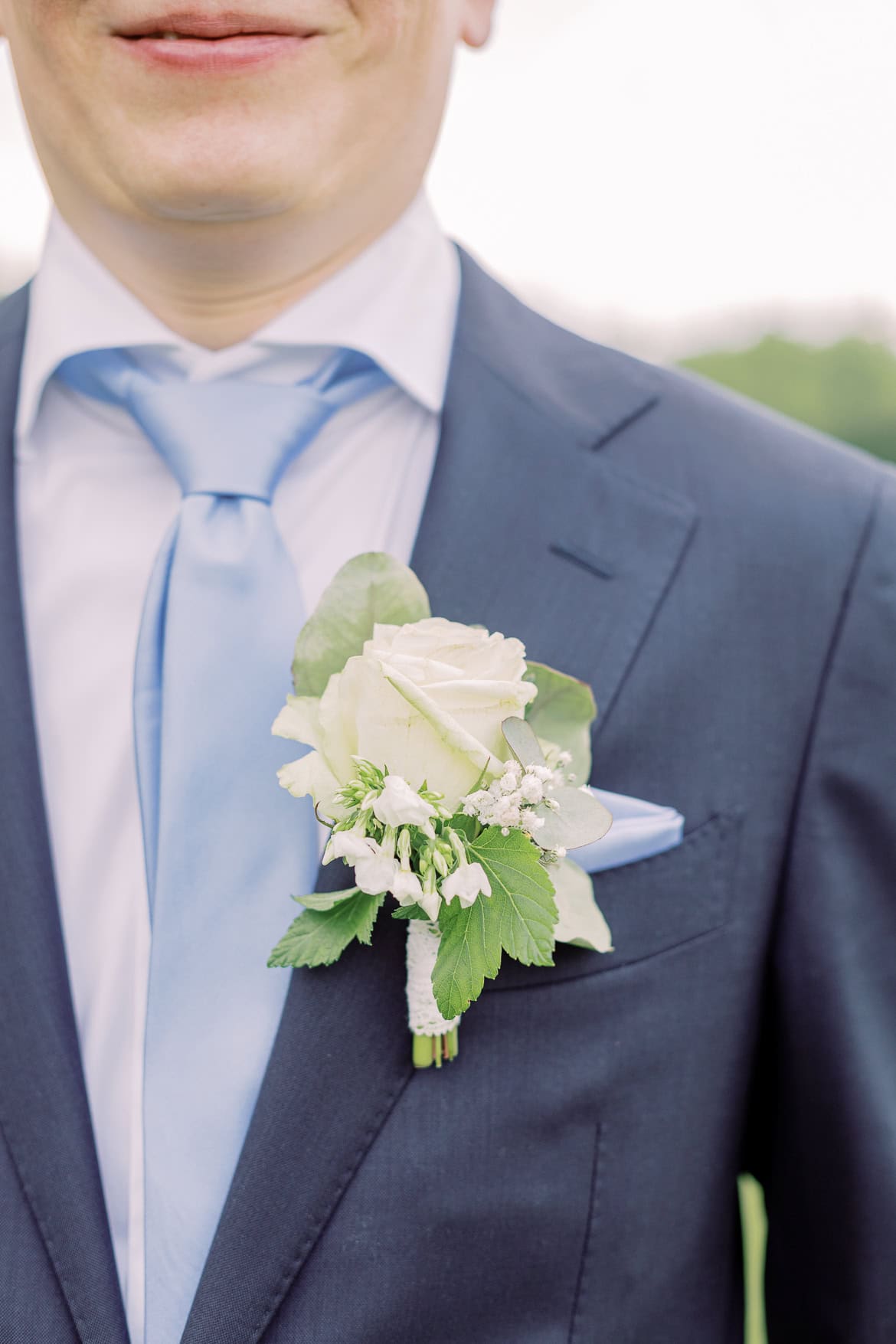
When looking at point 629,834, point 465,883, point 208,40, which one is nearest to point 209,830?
point 465,883

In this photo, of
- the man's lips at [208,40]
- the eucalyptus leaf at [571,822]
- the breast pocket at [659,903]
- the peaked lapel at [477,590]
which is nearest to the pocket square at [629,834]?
→ the breast pocket at [659,903]

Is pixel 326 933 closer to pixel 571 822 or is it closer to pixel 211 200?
pixel 571 822

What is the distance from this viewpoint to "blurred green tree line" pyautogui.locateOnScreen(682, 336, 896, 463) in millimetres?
56531

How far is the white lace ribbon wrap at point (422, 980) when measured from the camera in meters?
1.60

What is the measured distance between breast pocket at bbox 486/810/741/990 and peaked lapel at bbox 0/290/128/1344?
556mm

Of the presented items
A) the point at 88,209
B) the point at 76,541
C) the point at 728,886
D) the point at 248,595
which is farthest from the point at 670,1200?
the point at 88,209

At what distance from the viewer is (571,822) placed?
1.47 metres

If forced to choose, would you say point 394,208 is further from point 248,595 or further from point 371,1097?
point 371,1097

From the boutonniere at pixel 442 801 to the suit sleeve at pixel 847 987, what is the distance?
55 centimetres

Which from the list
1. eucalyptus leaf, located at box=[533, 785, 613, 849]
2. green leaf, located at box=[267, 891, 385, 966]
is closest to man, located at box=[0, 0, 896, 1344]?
green leaf, located at box=[267, 891, 385, 966]

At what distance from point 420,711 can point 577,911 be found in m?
0.38

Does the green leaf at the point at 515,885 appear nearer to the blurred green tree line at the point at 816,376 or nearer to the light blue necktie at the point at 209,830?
the light blue necktie at the point at 209,830

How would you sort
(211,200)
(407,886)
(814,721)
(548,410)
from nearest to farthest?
1. (407,886)
2. (211,200)
3. (814,721)
4. (548,410)

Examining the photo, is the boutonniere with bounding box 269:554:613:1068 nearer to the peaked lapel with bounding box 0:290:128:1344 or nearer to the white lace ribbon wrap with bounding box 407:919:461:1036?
the white lace ribbon wrap with bounding box 407:919:461:1036
